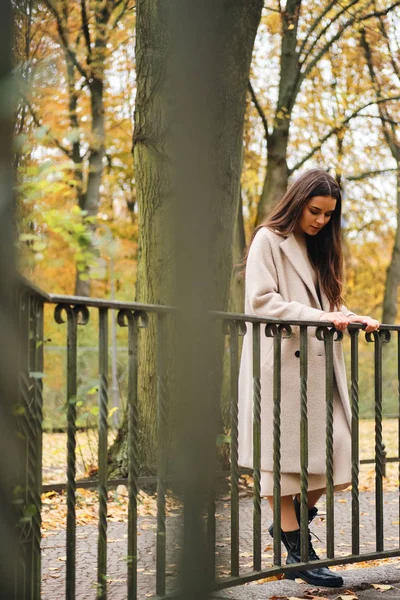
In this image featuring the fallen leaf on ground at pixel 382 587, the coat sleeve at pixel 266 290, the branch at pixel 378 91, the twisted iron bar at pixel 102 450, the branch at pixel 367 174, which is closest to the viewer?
the twisted iron bar at pixel 102 450

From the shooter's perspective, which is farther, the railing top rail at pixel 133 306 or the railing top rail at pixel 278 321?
the railing top rail at pixel 278 321

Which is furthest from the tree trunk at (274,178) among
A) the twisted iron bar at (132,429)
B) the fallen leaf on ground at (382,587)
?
the twisted iron bar at (132,429)

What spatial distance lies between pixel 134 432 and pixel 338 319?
3.98ft

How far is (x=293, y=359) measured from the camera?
4062 millimetres

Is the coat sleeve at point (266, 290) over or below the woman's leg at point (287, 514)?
over

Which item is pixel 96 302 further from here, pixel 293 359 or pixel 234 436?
pixel 293 359

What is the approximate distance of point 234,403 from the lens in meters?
3.62

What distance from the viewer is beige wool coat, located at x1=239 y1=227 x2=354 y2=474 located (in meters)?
4.00

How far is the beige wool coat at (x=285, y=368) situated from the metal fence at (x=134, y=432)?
88 millimetres

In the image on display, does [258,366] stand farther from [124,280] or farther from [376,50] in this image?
[124,280]

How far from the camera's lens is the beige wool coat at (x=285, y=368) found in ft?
13.1

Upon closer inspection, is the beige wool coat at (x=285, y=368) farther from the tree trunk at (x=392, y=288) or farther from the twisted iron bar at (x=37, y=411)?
the tree trunk at (x=392, y=288)

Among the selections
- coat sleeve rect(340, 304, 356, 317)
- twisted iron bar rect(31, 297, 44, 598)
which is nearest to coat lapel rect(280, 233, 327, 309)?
coat sleeve rect(340, 304, 356, 317)

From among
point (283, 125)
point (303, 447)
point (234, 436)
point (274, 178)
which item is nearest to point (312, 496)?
point (303, 447)
